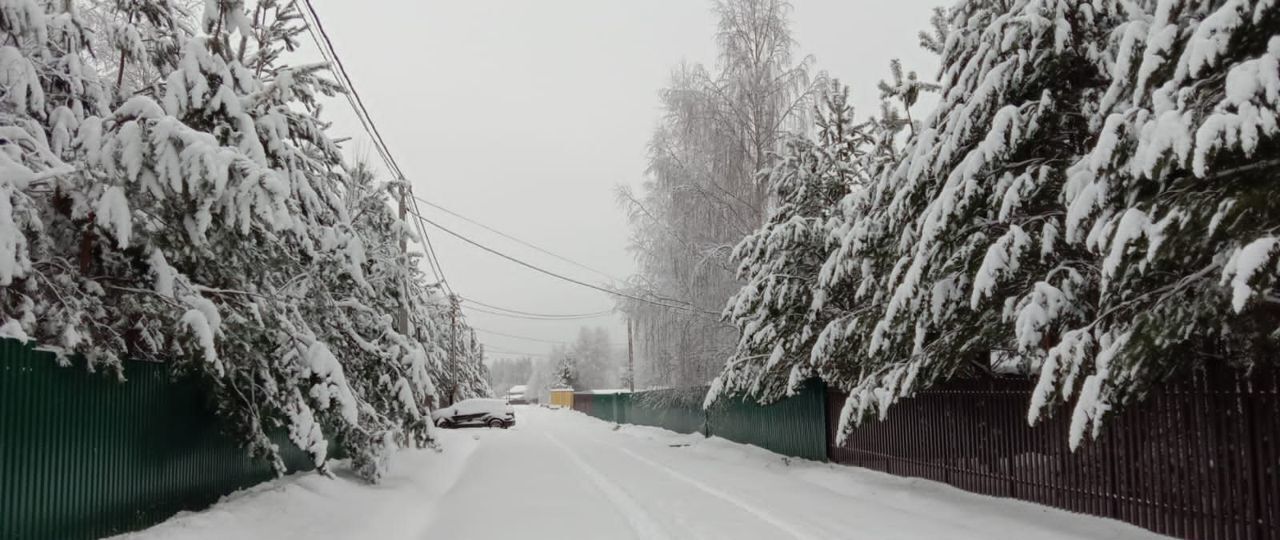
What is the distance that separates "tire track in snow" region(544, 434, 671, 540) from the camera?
8.34 metres

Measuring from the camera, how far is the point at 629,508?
33.1 feet

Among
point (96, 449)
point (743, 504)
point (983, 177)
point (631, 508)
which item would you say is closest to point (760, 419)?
point (743, 504)

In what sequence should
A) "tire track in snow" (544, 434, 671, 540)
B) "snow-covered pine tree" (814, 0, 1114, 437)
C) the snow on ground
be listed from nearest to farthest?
"snow-covered pine tree" (814, 0, 1114, 437) → the snow on ground → "tire track in snow" (544, 434, 671, 540)

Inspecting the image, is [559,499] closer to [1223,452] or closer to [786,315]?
[786,315]

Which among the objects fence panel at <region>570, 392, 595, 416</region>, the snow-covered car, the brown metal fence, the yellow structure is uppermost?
the brown metal fence

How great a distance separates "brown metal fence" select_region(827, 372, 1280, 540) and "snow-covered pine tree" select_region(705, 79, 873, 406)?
3319 mm

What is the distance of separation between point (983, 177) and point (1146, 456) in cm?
291

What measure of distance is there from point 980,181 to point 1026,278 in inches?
42.4

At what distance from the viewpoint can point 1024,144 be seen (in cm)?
813

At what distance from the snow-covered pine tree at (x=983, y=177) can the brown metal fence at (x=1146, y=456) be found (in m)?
1.06

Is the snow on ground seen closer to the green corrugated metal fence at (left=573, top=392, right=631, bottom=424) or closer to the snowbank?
the snowbank

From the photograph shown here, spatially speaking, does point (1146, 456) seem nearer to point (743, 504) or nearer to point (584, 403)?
point (743, 504)

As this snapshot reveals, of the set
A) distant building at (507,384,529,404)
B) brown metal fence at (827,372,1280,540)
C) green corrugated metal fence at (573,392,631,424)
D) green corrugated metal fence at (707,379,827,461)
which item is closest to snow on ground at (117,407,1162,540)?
brown metal fence at (827,372,1280,540)

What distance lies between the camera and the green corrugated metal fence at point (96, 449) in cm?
540
